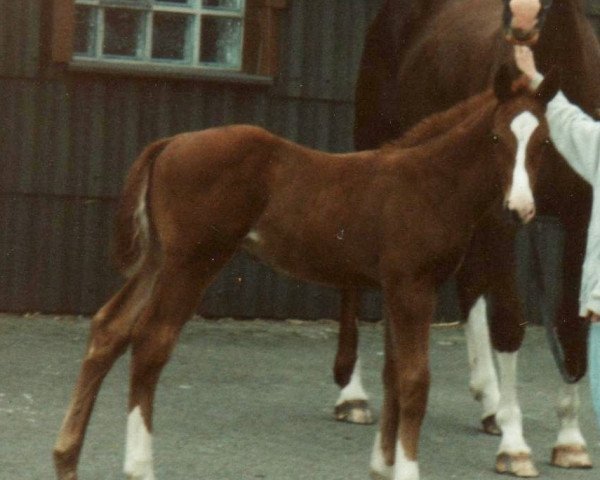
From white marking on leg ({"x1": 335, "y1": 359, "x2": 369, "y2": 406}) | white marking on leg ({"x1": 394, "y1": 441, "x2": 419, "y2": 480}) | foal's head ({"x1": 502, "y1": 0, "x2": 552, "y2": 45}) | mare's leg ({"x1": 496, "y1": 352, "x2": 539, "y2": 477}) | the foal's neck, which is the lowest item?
white marking on leg ({"x1": 335, "y1": 359, "x2": 369, "y2": 406})

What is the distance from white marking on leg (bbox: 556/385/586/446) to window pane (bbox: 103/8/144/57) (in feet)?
15.6

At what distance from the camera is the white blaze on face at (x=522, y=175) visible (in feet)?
20.3

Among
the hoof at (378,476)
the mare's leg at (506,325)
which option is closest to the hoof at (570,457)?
the mare's leg at (506,325)

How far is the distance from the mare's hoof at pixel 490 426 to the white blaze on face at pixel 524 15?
2.03 m

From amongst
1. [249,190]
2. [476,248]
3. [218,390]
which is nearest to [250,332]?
[218,390]

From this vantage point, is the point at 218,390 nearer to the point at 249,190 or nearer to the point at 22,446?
the point at 22,446

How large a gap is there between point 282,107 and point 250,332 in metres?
1.55

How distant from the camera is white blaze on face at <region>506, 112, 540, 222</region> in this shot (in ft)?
20.3

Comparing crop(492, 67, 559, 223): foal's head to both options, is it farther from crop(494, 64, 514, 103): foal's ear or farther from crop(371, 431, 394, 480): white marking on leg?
crop(371, 431, 394, 480): white marking on leg

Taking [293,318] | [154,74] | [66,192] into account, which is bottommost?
[293,318]

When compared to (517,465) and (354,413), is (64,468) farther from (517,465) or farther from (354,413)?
(354,413)

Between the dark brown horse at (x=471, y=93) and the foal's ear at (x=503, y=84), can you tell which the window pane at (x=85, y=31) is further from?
the foal's ear at (x=503, y=84)

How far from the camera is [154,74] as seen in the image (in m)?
11.9

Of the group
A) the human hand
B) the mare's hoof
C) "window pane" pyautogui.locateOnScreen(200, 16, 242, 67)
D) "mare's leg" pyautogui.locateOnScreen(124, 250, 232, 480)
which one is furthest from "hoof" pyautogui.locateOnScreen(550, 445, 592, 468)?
"window pane" pyautogui.locateOnScreen(200, 16, 242, 67)
